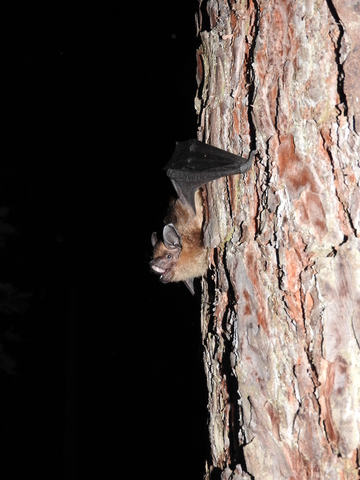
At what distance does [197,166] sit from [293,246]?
96 cm

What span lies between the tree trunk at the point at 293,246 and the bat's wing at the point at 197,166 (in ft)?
0.18

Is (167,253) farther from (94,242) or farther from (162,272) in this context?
(94,242)

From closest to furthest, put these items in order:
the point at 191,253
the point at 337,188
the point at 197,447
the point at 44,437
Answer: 1. the point at 337,188
2. the point at 191,253
3. the point at 197,447
4. the point at 44,437

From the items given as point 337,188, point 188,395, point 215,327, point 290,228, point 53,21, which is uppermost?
point 53,21

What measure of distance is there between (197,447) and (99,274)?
2.82m

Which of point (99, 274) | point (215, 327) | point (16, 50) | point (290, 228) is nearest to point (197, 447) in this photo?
point (99, 274)

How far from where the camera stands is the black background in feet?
19.7

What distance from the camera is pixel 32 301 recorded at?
283 inches

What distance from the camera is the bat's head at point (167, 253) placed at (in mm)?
3459

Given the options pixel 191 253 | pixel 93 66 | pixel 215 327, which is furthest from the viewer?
→ pixel 93 66

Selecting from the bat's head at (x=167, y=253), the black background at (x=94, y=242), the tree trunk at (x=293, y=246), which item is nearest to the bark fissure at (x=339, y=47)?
the tree trunk at (x=293, y=246)

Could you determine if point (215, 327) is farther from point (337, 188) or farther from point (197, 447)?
point (197, 447)

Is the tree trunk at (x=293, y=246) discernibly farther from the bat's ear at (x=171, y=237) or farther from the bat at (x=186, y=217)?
the bat's ear at (x=171, y=237)

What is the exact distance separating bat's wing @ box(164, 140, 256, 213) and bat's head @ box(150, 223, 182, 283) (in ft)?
1.34
